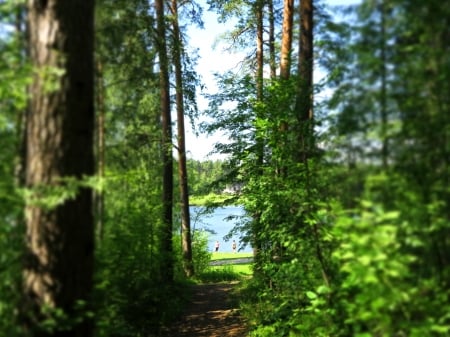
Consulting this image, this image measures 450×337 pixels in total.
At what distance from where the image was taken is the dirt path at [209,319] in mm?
8227

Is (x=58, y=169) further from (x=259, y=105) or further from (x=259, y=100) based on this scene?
(x=259, y=100)

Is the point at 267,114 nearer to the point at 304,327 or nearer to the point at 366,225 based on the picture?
the point at 304,327

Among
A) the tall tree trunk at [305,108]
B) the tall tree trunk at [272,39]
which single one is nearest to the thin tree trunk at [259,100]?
the tall tree trunk at [272,39]

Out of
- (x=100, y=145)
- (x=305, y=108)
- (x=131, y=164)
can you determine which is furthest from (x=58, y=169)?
(x=305, y=108)

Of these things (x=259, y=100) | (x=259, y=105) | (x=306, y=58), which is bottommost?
(x=259, y=105)

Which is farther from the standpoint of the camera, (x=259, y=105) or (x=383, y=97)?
(x=259, y=105)

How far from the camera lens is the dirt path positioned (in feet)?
27.0

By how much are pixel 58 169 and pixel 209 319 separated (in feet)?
23.1

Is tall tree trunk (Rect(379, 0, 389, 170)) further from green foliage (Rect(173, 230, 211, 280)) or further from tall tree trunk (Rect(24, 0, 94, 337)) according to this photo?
green foliage (Rect(173, 230, 211, 280))

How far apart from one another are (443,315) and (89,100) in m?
3.22

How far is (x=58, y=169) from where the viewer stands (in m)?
3.24

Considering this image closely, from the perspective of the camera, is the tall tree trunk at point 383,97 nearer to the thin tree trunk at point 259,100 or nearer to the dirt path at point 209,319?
the thin tree trunk at point 259,100

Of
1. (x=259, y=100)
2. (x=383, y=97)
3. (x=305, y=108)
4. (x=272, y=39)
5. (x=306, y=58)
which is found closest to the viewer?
(x=383, y=97)

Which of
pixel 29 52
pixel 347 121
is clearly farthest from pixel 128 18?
pixel 347 121
